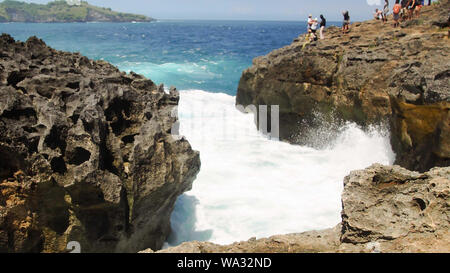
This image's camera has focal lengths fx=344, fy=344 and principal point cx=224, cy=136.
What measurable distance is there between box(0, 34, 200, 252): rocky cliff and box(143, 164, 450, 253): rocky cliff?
2.10m

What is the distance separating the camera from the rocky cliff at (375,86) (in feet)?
22.9

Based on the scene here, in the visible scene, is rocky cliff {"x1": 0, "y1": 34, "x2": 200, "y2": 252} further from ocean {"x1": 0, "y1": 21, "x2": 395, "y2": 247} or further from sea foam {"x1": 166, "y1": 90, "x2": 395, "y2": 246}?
ocean {"x1": 0, "y1": 21, "x2": 395, "y2": 247}

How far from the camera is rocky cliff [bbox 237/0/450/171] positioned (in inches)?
274

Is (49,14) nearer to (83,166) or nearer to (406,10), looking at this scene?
(406,10)

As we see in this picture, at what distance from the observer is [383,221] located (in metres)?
3.02

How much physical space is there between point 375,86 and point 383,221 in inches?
313

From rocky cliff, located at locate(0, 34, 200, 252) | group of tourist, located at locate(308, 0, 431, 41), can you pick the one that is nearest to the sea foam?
rocky cliff, located at locate(0, 34, 200, 252)

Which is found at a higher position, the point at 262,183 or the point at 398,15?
the point at 398,15

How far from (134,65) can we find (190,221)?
24172 millimetres

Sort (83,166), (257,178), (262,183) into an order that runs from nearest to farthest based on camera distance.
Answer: (83,166)
(262,183)
(257,178)

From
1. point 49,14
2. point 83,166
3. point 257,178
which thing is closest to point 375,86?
point 257,178

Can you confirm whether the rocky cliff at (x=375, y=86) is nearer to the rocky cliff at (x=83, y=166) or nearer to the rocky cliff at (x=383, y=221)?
the rocky cliff at (x=383, y=221)

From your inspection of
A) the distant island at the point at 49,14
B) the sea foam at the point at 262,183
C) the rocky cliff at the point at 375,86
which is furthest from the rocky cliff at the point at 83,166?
the distant island at the point at 49,14
